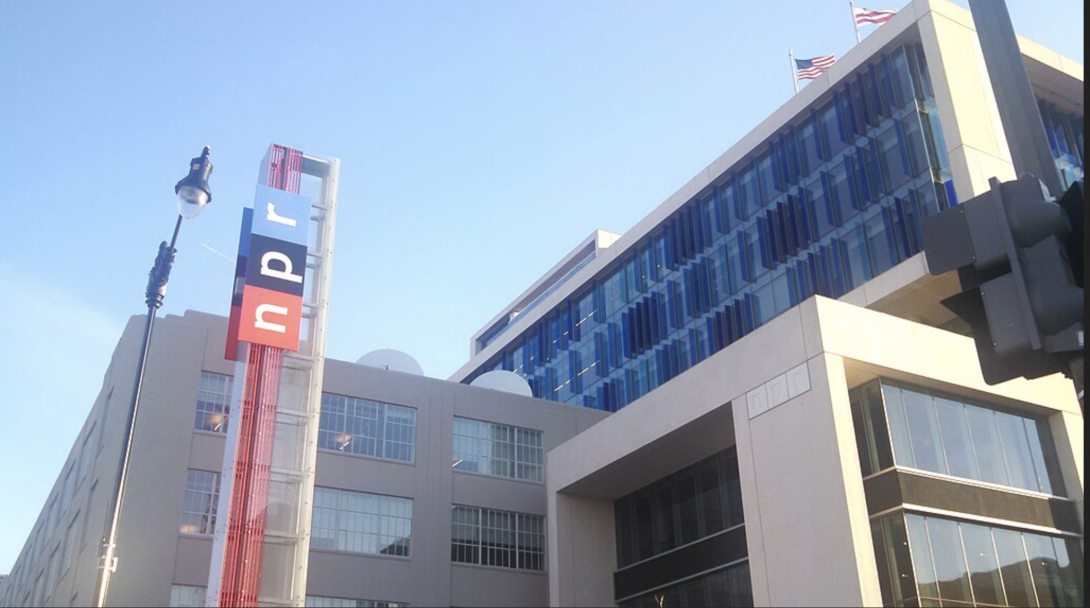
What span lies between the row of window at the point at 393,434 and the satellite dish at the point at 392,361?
421 cm

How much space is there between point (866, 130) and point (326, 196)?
2238 centimetres

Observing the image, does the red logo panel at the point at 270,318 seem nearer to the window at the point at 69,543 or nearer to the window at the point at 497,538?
the window at the point at 497,538

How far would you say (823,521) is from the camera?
26.2 metres

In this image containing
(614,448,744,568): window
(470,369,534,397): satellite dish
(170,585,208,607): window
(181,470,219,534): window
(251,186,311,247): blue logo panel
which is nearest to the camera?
(251,186,311,247): blue logo panel

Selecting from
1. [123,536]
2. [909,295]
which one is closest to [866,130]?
[909,295]

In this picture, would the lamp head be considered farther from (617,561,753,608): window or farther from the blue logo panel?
(617,561,753,608): window

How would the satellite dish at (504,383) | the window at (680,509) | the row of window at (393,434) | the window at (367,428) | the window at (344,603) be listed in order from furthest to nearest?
the satellite dish at (504,383) → the window at (367,428) → the row of window at (393,434) → the window at (344,603) → the window at (680,509)

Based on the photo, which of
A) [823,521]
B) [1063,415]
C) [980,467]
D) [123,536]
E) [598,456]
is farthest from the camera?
[598,456]

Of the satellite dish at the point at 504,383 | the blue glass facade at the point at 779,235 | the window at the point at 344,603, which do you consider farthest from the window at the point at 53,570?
the blue glass facade at the point at 779,235

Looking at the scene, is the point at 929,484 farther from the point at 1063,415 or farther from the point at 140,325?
the point at 140,325

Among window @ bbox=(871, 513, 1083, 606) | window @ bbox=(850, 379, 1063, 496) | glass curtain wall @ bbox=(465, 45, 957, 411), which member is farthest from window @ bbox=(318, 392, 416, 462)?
window @ bbox=(871, 513, 1083, 606)

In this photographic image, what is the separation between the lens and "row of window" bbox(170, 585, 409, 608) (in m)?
34.3

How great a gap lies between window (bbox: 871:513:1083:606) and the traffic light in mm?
23710

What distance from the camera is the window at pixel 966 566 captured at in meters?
25.8
